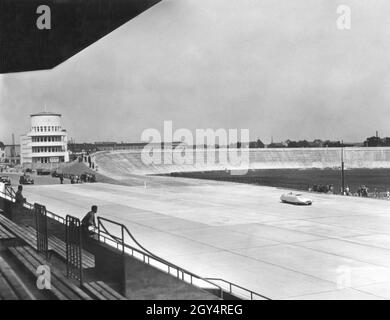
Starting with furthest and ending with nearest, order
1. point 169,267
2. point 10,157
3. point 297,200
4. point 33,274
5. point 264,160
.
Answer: point 264,160, point 10,157, point 297,200, point 169,267, point 33,274

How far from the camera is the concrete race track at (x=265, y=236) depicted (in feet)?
50.6

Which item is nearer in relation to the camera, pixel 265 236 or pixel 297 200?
pixel 265 236

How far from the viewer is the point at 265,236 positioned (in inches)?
910

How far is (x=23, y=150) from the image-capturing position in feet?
295

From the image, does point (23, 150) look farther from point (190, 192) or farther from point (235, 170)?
point (235, 170)

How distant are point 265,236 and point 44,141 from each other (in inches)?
2448

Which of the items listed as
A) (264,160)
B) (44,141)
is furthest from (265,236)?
(264,160)

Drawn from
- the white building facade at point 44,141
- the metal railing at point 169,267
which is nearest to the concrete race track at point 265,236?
the metal railing at point 169,267

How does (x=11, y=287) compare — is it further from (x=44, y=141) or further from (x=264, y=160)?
(x=264, y=160)

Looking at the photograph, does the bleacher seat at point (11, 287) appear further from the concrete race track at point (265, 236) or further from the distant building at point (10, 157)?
the distant building at point (10, 157)

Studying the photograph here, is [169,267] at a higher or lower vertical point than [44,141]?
lower

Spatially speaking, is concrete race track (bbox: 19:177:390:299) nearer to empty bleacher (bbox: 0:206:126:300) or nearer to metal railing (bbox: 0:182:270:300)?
metal railing (bbox: 0:182:270:300)

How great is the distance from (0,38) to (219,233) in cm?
1518

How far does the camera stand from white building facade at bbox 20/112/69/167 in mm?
74875
